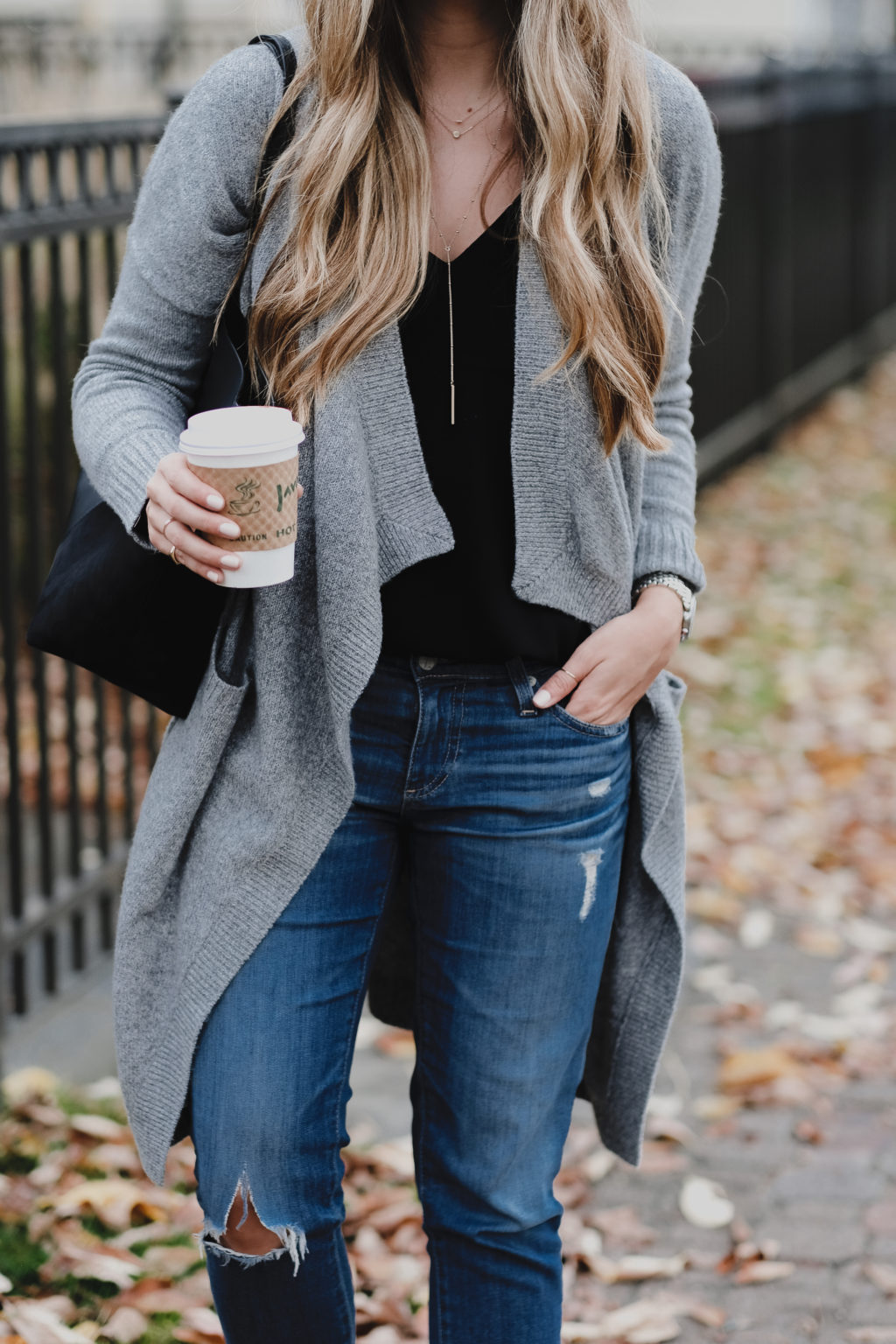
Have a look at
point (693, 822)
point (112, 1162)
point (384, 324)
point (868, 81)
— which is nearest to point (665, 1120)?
point (112, 1162)

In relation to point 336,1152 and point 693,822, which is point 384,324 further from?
point 693,822

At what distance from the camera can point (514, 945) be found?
6.42ft

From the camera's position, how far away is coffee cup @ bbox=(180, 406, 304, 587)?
1.65 metres

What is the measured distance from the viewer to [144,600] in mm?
1888

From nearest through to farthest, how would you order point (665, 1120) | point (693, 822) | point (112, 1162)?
point (112, 1162)
point (665, 1120)
point (693, 822)

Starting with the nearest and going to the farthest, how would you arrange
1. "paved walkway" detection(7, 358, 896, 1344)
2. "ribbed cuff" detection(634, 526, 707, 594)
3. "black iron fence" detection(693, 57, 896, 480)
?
"ribbed cuff" detection(634, 526, 707, 594), "paved walkway" detection(7, 358, 896, 1344), "black iron fence" detection(693, 57, 896, 480)

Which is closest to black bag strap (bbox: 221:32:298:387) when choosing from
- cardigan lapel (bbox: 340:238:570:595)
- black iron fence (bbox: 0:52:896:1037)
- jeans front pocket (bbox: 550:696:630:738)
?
cardigan lapel (bbox: 340:238:570:595)

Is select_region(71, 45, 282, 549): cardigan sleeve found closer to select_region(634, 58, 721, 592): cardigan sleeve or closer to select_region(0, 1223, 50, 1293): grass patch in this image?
select_region(634, 58, 721, 592): cardigan sleeve

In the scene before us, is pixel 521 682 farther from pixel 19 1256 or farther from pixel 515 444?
pixel 19 1256

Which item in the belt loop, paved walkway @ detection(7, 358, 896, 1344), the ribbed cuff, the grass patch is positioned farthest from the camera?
paved walkway @ detection(7, 358, 896, 1344)

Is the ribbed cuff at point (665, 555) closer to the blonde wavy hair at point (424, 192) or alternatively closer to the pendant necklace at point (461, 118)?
the blonde wavy hair at point (424, 192)

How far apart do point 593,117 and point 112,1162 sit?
2.21m

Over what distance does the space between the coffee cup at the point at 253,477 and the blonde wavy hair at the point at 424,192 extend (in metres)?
0.16

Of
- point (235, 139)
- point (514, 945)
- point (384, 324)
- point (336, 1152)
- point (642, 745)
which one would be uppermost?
point (235, 139)
